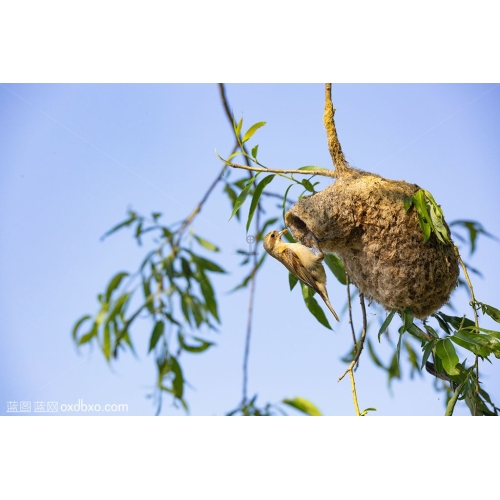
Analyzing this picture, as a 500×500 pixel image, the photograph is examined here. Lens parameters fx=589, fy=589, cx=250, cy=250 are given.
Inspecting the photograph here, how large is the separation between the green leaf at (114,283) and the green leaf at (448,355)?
5.18ft

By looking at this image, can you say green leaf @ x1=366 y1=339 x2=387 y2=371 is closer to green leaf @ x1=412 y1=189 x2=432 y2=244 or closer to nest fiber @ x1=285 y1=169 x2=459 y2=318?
nest fiber @ x1=285 y1=169 x2=459 y2=318

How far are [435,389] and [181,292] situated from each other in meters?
1.24

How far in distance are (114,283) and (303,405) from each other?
3.62ft

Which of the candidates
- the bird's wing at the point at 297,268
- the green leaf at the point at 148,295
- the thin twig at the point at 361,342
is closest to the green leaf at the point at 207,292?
the green leaf at the point at 148,295

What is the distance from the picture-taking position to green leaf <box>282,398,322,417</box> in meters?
2.20

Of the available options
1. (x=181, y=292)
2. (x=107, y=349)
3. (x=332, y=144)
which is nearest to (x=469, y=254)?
(x=332, y=144)

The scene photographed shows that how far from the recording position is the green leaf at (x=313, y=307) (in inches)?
86.5

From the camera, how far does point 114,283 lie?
9.18ft

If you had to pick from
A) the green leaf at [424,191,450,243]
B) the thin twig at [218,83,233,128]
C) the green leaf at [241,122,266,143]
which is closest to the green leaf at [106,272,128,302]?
the thin twig at [218,83,233,128]

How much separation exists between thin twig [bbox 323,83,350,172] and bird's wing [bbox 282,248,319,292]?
330 mm

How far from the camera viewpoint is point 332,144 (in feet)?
6.19

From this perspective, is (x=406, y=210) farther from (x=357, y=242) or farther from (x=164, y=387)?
(x=164, y=387)

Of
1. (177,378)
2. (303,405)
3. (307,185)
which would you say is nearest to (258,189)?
(307,185)

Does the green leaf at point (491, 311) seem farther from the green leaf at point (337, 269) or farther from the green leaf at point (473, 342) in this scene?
the green leaf at point (337, 269)
